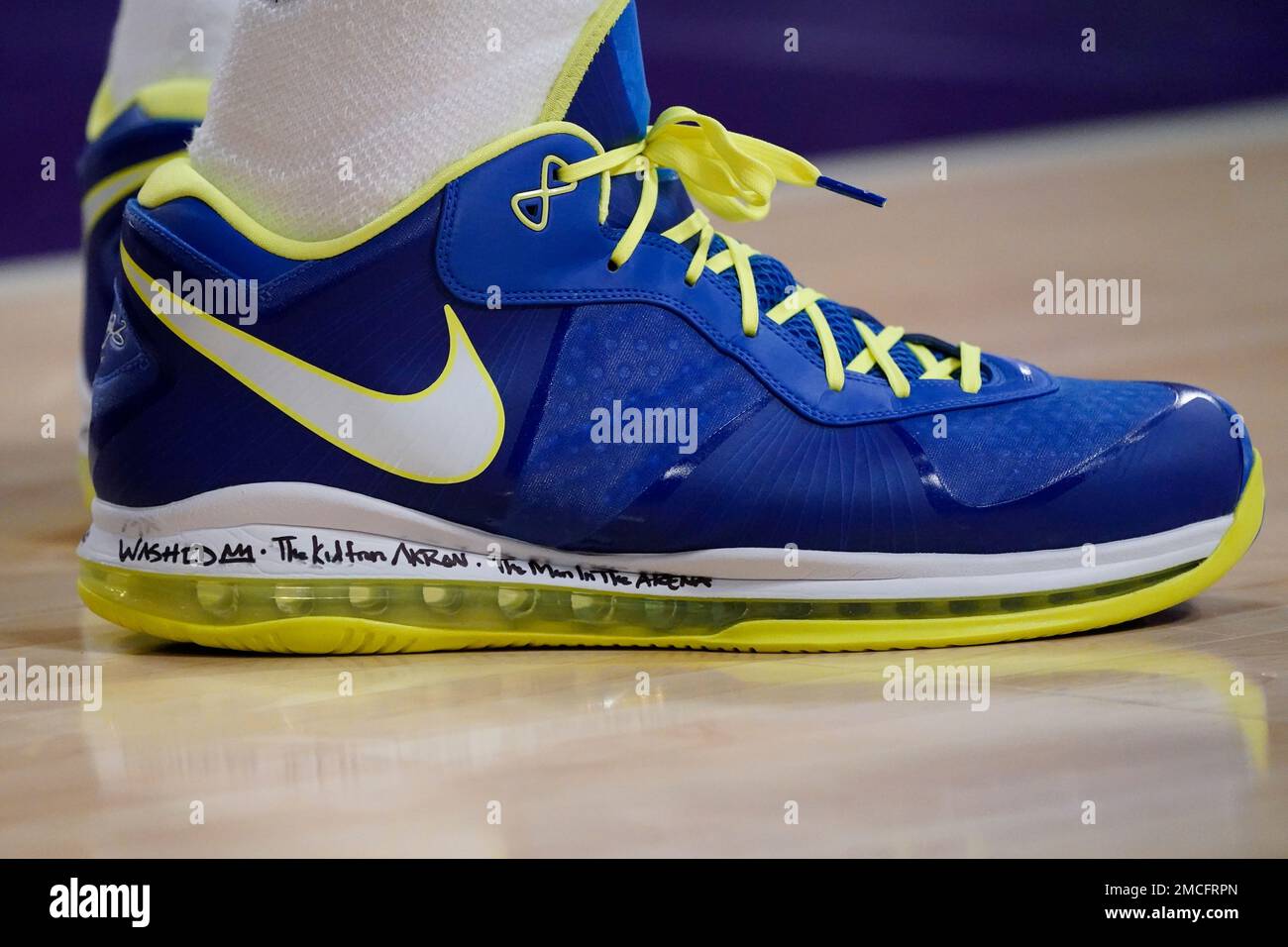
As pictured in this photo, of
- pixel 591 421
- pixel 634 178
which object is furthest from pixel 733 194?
pixel 591 421

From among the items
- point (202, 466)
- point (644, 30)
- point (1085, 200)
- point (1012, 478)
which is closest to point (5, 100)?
point (644, 30)

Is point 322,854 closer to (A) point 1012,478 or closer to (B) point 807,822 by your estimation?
(B) point 807,822

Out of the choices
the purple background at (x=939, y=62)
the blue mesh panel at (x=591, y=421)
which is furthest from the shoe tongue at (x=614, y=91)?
the purple background at (x=939, y=62)

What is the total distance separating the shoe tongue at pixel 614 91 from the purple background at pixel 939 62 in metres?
2.62

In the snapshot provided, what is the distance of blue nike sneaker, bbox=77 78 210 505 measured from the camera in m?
1.24

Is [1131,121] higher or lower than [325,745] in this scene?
higher

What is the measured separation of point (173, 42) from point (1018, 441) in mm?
731

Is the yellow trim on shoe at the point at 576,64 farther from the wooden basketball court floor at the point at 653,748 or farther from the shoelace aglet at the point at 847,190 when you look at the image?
the wooden basketball court floor at the point at 653,748

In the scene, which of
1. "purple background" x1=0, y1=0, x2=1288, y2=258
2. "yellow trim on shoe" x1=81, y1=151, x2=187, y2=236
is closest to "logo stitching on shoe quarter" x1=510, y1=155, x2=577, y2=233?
"yellow trim on shoe" x1=81, y1=151, x2=187, y2=236

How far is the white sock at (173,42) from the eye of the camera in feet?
4.10

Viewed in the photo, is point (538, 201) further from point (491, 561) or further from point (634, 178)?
point (491, 561)

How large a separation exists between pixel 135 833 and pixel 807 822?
25 cm

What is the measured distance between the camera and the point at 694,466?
34.0 inches

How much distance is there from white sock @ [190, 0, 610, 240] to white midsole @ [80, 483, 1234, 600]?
146 millimetres
